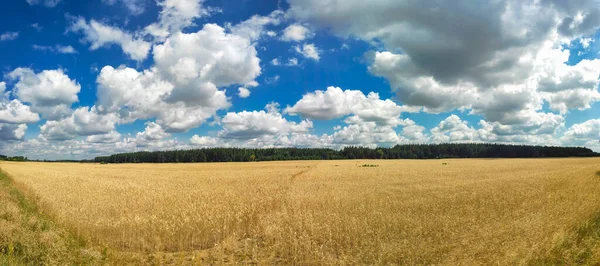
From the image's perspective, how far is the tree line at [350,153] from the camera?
152m

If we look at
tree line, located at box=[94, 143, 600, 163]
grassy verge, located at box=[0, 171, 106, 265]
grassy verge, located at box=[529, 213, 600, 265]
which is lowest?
grassy verge, located at box=[529, 213, 600, 265]

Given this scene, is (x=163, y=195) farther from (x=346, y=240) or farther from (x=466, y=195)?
(x=466, y=195)

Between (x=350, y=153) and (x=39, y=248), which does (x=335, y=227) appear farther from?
(x=350, y=153)

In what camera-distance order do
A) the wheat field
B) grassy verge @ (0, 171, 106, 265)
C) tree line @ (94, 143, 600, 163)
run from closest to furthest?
grassy verge @ (0, 171, 106, 265)
the wheat field
tree line @ (94, 143, 600, 163)

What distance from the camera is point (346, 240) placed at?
475 inches

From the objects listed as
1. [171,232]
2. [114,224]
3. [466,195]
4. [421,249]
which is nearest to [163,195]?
[114,224]

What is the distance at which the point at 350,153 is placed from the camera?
16012cm

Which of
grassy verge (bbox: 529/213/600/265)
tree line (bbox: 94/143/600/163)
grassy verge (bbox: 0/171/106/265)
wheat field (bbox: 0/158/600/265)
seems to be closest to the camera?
grassy verge (bbox: 0/171/106/265)

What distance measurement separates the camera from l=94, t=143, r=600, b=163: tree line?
152m

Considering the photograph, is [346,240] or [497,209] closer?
[346,240]

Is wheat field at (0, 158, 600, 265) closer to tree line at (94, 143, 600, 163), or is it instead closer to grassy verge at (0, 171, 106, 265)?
grassy verge at (0, 171, 106, 265)

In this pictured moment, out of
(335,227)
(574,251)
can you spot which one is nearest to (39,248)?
(335,227)

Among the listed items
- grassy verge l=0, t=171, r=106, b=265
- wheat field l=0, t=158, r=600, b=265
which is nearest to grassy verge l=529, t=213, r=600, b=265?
wheat field l=0, t=158, r=600, b=265

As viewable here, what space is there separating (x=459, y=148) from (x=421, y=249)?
17766 cm
